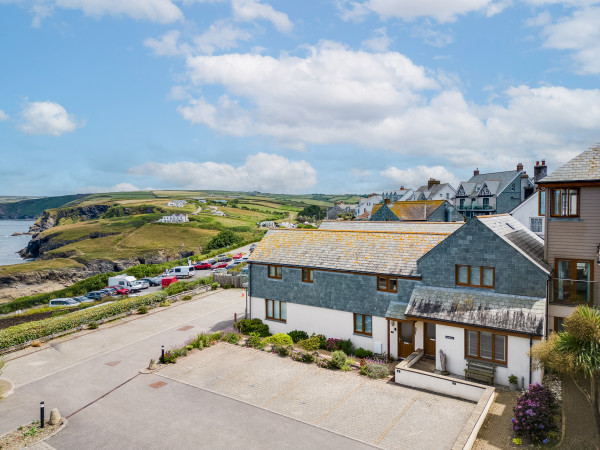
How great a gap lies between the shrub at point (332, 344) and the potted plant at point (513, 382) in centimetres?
896

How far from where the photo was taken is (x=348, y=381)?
19.2 metres

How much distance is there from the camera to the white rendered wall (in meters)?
21.9

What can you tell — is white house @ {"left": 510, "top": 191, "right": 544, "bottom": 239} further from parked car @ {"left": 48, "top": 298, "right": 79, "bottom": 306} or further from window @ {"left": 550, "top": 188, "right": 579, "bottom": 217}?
parked car @ {"left": 48, "top": 298, "right": 79, "bottom": 306}

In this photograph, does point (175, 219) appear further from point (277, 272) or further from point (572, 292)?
point (572, 292)

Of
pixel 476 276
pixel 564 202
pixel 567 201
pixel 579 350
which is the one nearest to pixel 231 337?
pixel 476 276

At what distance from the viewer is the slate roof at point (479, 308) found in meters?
16.9

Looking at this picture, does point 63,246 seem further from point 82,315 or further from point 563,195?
point 563,195

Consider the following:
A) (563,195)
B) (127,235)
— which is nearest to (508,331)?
(563,195)

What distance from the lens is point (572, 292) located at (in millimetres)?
18125

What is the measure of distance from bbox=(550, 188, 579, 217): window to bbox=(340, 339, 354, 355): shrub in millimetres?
12558

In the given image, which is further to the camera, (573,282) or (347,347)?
(347,347)

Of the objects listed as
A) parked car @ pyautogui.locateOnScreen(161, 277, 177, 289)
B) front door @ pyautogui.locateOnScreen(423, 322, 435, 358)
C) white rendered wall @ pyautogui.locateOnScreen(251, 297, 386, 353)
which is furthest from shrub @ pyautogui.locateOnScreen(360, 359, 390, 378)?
parked car @ pyautogui.locateOnScreen(161, 277, 177, 289)

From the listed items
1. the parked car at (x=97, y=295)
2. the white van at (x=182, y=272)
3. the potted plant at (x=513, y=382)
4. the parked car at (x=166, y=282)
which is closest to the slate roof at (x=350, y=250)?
Answer: the potted plant at (x=513, y=382)

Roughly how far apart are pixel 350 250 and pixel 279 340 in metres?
7.08
